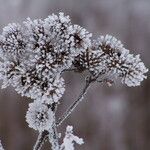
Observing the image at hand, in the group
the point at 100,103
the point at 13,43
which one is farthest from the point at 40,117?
the point at 100,103

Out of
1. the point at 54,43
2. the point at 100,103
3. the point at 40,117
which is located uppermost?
the point at 100,103

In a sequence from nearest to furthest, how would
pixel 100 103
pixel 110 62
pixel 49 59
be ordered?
pixel 49 59 < pixel 110 62 < pixel 100 103

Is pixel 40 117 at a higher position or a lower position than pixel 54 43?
lower

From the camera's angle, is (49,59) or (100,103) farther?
(100,103)

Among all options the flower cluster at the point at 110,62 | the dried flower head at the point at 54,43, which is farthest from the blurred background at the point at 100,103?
the dried flower head at the point at 54,43

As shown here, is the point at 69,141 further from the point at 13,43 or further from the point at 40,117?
the point at 13,43

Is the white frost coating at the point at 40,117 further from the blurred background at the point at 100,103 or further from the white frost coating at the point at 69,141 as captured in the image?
the blurred background at the point at 100,103
